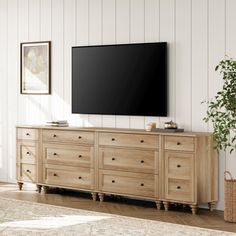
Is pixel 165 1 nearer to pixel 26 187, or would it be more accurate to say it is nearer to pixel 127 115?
pixel 127 115

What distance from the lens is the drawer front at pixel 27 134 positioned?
791 cm

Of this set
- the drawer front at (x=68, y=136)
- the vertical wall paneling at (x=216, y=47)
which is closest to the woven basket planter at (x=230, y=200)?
the vertical wall paneling at (x=216, y=47)

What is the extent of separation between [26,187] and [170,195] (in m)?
Result: 2.33

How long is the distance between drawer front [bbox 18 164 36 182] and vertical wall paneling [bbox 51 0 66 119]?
72 centimetres

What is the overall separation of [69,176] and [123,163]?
0.83 meters

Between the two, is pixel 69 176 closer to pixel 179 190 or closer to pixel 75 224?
pixel 179 190

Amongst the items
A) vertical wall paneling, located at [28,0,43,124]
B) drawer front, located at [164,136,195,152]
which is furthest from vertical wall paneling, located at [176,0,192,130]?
vertical wall paneling, located at [28,0,43,124]

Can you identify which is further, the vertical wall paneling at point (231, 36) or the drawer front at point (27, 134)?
the drawer front at point (27, 134)

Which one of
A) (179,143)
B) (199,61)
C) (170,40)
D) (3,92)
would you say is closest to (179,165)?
(179,143)

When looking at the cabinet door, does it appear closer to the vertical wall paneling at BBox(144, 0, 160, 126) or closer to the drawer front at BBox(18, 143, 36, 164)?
the vertical wall paneling at BBox(144, 0, 160, 126)

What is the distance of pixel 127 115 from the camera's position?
24.4 feet

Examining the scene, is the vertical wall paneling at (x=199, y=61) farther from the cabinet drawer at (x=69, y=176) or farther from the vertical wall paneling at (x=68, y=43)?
the vertical wall paneling at (x=68, y=43)

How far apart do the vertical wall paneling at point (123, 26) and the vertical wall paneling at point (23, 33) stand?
153 cm

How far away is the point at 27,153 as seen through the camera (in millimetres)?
8016
